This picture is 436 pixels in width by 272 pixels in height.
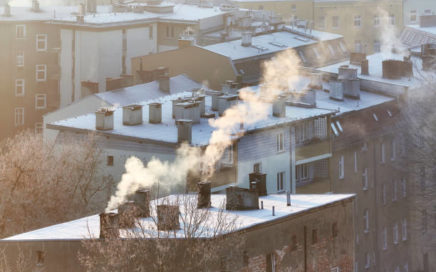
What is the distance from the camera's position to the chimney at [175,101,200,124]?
2291 inches

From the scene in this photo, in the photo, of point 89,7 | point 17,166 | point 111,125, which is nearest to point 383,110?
point 111,125

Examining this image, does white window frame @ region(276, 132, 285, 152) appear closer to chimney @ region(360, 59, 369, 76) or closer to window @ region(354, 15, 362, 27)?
chimney @ region(360, 59, 369, 76)

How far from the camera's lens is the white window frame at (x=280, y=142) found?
5928 centimetres

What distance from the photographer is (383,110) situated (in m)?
68.1

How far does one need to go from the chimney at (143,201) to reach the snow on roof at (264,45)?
33.1 meters

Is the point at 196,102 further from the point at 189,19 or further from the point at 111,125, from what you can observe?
the point at 189,19

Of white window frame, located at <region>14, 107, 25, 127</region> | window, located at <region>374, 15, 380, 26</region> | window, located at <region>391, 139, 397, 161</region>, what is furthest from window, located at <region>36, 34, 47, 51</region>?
window, located at <region>374, 15, 380, 26</region>

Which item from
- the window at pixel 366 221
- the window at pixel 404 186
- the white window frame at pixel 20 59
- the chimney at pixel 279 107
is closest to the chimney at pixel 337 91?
the window at pixel 404 186

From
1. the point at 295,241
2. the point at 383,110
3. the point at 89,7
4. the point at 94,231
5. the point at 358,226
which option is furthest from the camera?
the point at 89,7

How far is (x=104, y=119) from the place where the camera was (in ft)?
187

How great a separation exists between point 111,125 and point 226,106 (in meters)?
6.26

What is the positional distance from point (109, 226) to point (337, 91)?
3066cm

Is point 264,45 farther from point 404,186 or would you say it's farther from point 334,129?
point 334,129

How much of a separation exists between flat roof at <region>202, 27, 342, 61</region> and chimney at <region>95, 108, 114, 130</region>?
19.1 metres
